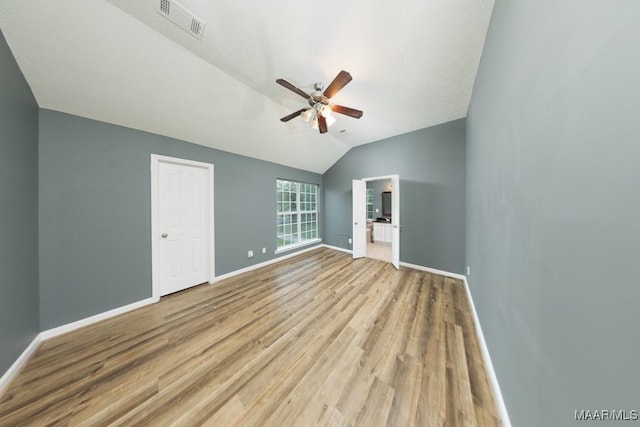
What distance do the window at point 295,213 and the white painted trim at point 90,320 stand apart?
2.37m

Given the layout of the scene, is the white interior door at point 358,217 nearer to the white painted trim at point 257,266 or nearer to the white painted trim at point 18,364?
the white painted trim at point 257,266

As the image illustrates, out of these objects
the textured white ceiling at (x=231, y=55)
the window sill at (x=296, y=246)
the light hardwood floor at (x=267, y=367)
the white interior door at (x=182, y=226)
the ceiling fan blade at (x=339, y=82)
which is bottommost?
the light hardwood floor at (x=267, y=367)

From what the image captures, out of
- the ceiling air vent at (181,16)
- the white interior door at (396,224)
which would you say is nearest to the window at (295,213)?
the white interior door at (396,224)

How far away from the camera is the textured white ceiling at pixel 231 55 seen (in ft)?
4.82

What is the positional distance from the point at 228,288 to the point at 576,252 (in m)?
3.44

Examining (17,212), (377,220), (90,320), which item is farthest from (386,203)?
(17,212)

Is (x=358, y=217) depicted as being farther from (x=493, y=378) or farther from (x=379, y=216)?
(x=493, y=378)

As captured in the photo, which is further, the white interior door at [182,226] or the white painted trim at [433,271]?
the white painted trim at [433,271]

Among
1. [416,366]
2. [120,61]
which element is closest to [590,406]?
[416,366]

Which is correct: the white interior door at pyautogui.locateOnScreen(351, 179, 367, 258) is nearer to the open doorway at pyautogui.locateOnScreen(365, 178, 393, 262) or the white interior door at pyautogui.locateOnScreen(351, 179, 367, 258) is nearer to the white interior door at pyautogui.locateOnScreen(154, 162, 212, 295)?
the open doorway at pyautogui.locateOnScreen(365, 178, 393, 262)

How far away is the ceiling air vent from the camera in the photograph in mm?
1438

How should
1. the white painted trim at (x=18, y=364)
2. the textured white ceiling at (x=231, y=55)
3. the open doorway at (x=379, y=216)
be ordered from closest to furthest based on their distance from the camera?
1. the white painted trim at (x=18, y=364)
2. the textured white ceiling at (x=231, y=55)
3. the open doorway at (x=379, y=216)

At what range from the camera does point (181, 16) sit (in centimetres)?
152

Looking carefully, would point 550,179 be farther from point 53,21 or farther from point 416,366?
point 53,21
